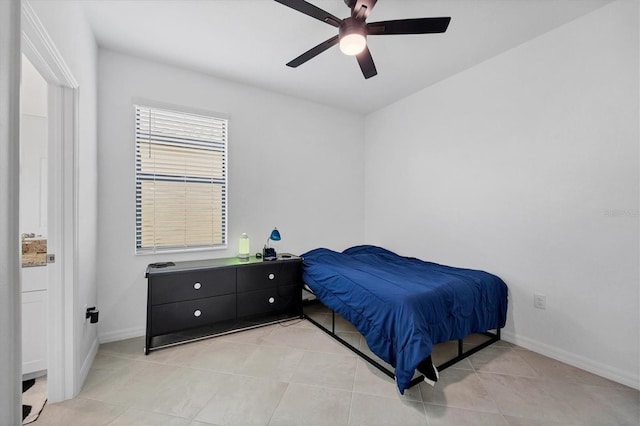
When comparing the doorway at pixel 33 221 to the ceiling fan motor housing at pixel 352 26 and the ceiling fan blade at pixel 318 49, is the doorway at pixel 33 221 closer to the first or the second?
the ceiling fan blade at pixel 318 49

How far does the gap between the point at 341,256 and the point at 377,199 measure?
1.14 metres

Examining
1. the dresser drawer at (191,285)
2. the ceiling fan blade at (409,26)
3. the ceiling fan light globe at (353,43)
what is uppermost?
the ceiling fan blade at (409,26)

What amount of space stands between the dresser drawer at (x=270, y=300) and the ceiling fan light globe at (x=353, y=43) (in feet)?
7.47

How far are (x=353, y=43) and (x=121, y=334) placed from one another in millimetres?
3143

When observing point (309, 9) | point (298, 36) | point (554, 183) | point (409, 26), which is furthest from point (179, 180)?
point (554, 183)

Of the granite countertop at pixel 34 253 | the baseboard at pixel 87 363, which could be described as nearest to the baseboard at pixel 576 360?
the baseboard at pixel 87 363

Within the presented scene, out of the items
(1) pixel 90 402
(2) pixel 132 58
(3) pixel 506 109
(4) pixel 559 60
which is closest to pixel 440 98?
(3) pixel 506 109

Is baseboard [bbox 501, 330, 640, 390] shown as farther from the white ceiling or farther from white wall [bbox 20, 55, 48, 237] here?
white wall [bbox 20, 55, 48, 237]

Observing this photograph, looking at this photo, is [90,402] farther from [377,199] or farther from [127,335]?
[377,199]

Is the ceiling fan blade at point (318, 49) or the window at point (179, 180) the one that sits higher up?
the ceiling fan blade at point (318, 49)

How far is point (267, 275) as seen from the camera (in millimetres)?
2865

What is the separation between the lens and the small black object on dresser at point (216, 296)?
2.37 m

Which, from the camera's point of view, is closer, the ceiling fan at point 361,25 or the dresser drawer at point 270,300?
the ceiling fan at point 361,25

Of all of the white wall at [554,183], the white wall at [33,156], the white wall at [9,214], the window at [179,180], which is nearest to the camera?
the white wall at [9,214]
